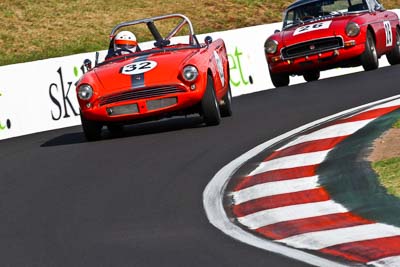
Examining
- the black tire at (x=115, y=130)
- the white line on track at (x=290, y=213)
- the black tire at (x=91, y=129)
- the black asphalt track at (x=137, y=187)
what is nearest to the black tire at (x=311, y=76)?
the black asphalt track at (x=137, y=187)

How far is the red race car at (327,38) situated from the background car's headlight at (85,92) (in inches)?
238

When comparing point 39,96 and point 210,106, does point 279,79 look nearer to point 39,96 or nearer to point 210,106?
point 39,96

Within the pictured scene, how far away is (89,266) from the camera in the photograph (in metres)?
6.61

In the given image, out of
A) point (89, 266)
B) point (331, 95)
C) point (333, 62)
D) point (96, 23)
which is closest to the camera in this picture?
point (89, 266)

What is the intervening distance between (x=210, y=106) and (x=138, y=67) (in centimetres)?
92

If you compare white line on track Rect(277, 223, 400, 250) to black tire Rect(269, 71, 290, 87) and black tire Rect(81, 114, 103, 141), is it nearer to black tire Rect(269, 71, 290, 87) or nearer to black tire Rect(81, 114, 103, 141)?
black tire Rect(81, 114, 103, 141)

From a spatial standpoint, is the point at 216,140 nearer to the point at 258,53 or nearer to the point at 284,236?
the point at 284,236

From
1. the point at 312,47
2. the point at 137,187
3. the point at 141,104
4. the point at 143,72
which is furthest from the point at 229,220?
the point at 312,47

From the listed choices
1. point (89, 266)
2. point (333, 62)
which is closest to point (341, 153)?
point (89, 266)

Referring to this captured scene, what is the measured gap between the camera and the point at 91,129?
44.1ft

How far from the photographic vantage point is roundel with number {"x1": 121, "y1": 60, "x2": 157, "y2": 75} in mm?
13148

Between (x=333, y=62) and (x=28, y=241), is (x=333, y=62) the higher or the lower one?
the lower one

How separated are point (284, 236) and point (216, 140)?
5.10 meters

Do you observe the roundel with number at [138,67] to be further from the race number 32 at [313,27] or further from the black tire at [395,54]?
the black tire at [395,54]
